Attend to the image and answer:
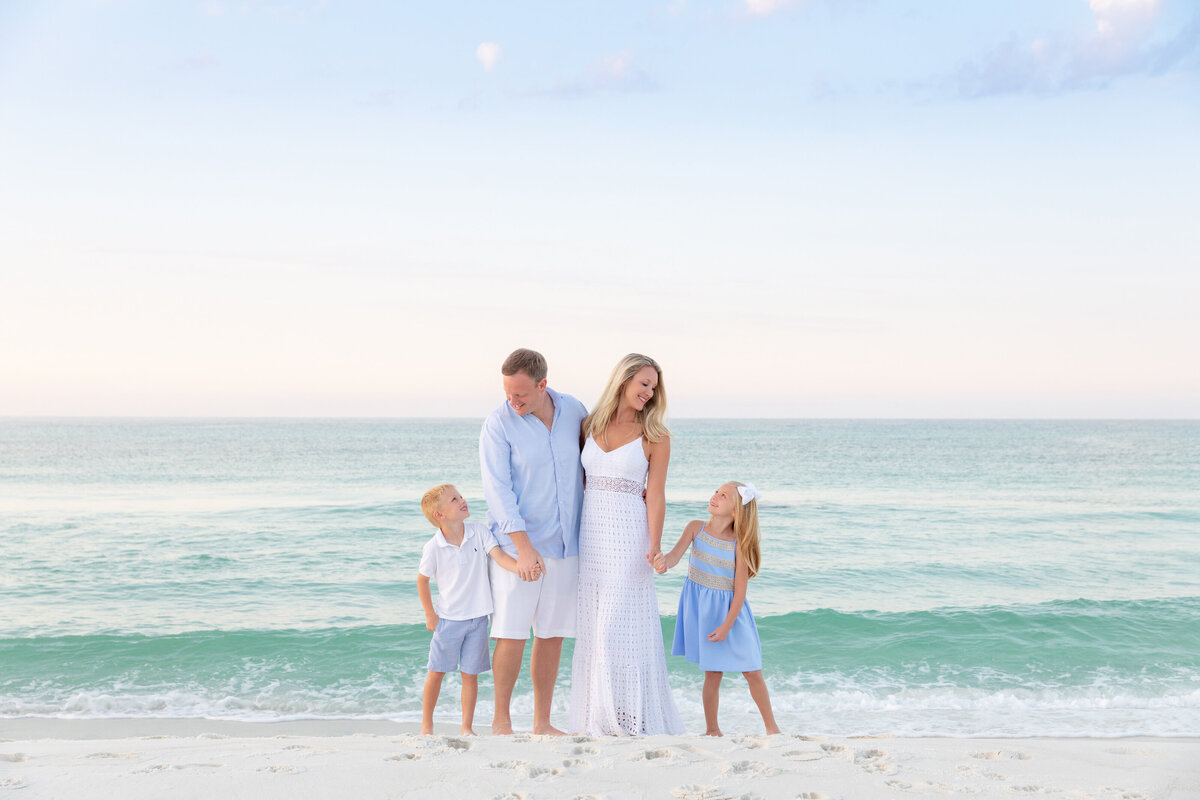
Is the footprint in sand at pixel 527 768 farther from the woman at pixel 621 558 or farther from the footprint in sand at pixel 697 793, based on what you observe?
the woman at pixel 621 558

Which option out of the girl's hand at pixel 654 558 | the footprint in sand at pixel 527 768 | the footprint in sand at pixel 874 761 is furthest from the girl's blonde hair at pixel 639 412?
the footprint in sand at pixel 874 761

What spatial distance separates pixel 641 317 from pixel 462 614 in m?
20.0

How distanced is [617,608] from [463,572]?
0.83m

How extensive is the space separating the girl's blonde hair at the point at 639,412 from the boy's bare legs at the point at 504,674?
115 cm

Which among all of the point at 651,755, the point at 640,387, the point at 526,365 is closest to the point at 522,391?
the point at 526,365

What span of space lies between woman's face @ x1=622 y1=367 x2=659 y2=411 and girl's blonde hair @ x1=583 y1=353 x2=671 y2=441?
0.02 meters

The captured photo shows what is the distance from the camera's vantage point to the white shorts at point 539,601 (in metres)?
4.11

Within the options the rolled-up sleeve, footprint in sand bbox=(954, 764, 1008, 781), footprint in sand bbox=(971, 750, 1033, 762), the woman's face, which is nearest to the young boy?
the rolled-up sleeve

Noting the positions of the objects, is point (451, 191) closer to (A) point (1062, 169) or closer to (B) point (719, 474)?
(A) point (1062, 169)

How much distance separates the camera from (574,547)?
4.18 meters

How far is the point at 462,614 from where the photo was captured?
4.32 metres

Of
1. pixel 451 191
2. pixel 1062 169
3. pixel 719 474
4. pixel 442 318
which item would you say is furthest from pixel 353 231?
pixel 719 474

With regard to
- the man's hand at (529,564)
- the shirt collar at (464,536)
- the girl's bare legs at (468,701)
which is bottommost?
the girl's bare legs at (468,701)

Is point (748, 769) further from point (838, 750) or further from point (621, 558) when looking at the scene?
point (621, 558)
